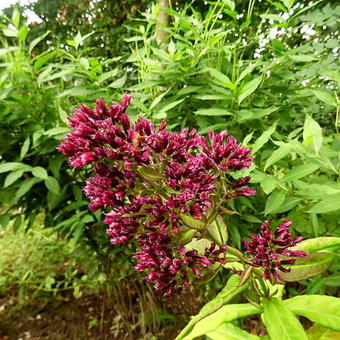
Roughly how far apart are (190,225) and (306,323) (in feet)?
6.79

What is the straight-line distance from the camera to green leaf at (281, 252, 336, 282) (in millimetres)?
1049

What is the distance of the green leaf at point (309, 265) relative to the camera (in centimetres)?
105

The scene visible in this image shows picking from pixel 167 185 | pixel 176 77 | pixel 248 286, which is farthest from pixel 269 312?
pixel 176 77

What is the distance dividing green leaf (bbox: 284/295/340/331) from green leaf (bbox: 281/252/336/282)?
0.07 metres

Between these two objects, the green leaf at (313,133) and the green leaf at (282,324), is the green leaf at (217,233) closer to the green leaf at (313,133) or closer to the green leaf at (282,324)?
the green leaf at (282,324)

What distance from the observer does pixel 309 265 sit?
3.66 feet

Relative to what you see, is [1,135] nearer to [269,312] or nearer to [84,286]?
[269,312]

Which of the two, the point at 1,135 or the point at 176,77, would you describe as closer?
the point at 176,77

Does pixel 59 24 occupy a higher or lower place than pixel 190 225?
higher

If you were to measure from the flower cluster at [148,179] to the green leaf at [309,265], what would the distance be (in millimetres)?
300

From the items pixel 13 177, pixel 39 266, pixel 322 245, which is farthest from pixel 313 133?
pixel 39 266

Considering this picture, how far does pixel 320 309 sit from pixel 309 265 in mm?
138

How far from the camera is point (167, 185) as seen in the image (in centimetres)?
95

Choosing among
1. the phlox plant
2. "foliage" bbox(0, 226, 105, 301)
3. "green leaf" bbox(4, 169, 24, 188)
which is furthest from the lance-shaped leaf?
"foliage" bbox(0, 226, 105, 301)
